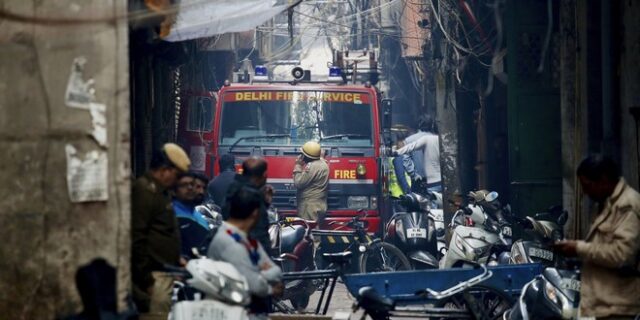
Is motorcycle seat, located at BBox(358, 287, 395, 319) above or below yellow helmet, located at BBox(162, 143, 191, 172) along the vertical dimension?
below

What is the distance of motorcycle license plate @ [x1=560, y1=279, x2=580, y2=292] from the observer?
7668 mm

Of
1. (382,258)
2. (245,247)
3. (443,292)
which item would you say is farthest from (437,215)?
(245,247)

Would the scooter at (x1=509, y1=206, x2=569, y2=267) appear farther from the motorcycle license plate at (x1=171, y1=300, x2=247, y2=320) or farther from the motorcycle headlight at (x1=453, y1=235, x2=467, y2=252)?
the motorcycle license plate at (x1=171, y1=300, x2=247, y2=320)

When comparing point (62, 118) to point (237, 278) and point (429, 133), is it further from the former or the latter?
point (429, 133)

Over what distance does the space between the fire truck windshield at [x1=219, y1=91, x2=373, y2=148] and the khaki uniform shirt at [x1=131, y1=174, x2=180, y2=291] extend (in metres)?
8.39

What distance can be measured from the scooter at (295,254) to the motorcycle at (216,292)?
562cm

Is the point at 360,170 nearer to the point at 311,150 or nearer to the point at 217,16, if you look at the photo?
the point at 311,150

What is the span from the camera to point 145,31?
991cm

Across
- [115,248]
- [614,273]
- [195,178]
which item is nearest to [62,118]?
[115,248]

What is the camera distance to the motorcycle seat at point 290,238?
39.9 ft

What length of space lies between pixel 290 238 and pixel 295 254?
19 cm

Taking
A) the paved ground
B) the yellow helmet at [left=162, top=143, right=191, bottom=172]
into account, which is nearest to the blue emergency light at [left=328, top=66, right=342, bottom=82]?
the paved ground

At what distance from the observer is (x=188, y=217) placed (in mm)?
8625

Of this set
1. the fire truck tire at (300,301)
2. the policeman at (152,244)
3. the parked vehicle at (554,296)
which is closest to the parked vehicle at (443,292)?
the parked vehicle at (554,296)
